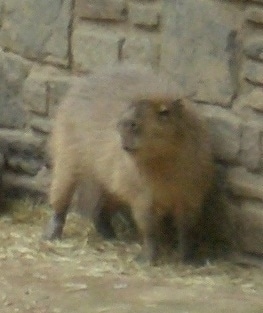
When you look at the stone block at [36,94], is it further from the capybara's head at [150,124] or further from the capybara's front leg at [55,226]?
the capybara's head at [150,124]

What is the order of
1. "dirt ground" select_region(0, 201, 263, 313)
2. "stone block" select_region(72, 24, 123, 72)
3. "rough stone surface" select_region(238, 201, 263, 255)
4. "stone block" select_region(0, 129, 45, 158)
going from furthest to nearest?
"stone block" select_region(0, 129, 45, 158) → "stone block" select_region(72, 24, 123, 72) → "rough stone surface" select_region(238, 201, 263, 255) → "dirt ground" select_region(0, 201, 263, 313)

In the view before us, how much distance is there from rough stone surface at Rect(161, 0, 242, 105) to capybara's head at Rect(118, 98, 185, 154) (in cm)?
25

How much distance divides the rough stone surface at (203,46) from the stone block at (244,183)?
0.35 meters

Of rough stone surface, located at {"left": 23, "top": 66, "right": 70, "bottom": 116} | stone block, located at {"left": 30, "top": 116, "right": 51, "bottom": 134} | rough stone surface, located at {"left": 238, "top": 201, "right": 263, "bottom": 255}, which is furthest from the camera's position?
stone block, located at {"left": 30, "top": 116, "right": 51, "bottom": 134}

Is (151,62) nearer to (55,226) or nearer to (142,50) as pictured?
(142,50)

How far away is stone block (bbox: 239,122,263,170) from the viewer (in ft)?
16.1

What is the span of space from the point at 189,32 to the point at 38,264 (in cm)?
137

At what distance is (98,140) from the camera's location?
5242 millimetres

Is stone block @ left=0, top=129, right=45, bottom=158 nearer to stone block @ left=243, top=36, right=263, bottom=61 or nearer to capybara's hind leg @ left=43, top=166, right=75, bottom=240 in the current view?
capybara's hind leg @ left=43, top=166, right=75, bottom=240

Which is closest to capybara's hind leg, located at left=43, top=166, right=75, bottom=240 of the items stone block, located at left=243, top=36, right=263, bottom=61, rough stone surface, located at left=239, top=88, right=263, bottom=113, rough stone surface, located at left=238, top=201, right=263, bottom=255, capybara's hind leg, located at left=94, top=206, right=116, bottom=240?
capybara's hind leg, located at left=94, top=206, right=116, bottom=240

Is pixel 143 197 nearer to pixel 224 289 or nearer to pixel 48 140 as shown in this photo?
pixel 224 289

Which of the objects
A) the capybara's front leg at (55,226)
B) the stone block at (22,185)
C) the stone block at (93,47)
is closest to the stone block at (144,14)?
the stone block at (93,47)

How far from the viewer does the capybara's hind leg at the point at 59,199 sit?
5488 mm

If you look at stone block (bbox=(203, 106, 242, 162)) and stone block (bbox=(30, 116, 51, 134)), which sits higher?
stone block (bbox=(203, 106, 242, 162))
